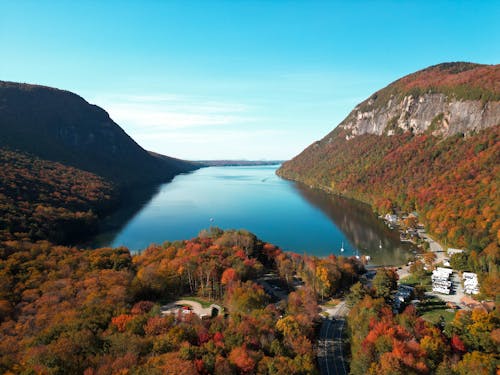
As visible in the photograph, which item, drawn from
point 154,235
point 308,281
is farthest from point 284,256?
point 154,235

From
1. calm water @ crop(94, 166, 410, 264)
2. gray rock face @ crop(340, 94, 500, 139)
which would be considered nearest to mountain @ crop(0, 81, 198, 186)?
calm water @ crop(94, 166, 410, 264)

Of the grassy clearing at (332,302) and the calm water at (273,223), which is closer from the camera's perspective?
the grassy clearing at (332,302)

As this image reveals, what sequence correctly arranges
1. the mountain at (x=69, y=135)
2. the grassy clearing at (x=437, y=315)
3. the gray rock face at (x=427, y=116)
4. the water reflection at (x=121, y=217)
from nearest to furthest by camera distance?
the grassy clearing at (x=437, y=315), the water reflection at (x=121, y=217), the gray rock face at (x=427, y=116), the mountain at (x=69, y=135)

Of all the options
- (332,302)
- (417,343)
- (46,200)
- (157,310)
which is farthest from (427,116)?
(46,200)

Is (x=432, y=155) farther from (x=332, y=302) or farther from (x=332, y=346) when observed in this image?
(x=332, y=346)

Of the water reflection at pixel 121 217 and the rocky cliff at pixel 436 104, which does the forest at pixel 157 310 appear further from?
the rocky cliff at pixel 436 104

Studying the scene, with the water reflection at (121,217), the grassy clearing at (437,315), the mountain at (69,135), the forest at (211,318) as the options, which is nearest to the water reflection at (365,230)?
the forest at (211,318)

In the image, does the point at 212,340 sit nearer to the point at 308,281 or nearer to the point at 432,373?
the point at 432,373
